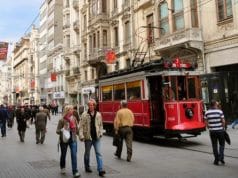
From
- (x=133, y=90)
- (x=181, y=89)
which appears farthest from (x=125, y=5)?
(x=181, y=89)

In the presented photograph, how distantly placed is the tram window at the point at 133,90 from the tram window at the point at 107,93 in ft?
8.50

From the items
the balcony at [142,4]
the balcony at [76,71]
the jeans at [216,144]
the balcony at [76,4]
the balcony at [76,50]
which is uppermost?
the balcony at [76,4]


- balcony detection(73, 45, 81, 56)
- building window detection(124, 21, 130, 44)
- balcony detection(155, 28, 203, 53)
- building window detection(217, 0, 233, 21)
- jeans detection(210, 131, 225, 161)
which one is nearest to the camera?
jeans detection(210, 131, 225, 161)

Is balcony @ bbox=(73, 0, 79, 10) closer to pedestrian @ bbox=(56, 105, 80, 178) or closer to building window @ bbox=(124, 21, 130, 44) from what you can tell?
building window @ bbox=(124, 21, 130, 44)

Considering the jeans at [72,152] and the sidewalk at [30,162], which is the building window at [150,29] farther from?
the jeans at [72,152]

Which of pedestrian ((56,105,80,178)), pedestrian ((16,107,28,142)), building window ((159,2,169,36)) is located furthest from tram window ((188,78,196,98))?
building window ((159,2,169,36))

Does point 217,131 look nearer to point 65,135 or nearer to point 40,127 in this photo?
point 65,135

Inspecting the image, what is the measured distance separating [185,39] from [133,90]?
9.15 meters

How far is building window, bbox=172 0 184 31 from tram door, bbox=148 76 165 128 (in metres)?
11.7

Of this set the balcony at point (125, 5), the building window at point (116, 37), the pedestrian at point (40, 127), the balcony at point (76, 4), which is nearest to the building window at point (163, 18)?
the balcony at point (125, 5)

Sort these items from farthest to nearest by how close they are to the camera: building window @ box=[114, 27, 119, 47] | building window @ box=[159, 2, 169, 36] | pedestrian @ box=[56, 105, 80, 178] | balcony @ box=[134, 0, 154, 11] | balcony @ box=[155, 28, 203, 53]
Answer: building window @ box=[114, 27, 119, 47]
balcony @ box=[134, 0, 154, 11]
building window @ box=[159, 2, 169, 36]
balcony @ box=[155, 28, 203, 53]
pedestrian @ box=[56, 105, 80, 178]

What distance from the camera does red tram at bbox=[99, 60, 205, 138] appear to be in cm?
1623

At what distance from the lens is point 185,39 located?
26.2 meters

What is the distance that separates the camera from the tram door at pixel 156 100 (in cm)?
1734
